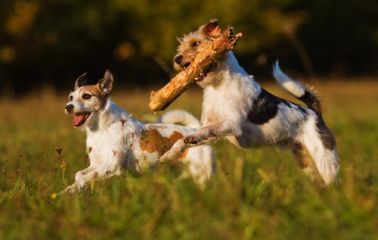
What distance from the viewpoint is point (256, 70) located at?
126 feet

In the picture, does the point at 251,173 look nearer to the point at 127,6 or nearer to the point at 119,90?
the point at 119,90

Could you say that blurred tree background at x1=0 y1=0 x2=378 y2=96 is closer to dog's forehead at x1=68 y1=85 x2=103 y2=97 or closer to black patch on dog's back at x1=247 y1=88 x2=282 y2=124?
black patch on dog's back at x1=247 y1=88 x2=282 y2=124

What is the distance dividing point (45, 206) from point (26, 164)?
3050 mm

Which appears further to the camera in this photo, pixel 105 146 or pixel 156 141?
pixel 156 141

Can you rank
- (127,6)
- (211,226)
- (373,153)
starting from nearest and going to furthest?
(211,226) → (373,153) → (127,6)

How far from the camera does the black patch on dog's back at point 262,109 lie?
7040 millimetres

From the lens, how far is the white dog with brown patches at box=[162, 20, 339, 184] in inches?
267

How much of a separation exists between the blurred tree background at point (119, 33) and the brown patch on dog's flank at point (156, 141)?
22.7 metres

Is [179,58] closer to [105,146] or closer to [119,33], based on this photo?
[105,146]

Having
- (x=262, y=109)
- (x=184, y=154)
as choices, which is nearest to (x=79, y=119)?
(x=184, y=154)

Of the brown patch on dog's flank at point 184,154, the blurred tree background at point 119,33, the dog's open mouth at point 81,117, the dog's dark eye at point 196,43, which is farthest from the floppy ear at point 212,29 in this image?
the blurred tree background at point 119,33

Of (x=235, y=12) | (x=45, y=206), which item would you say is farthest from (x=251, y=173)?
(x=235, y=12)

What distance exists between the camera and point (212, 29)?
23.3ft

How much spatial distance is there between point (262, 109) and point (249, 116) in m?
0.16
